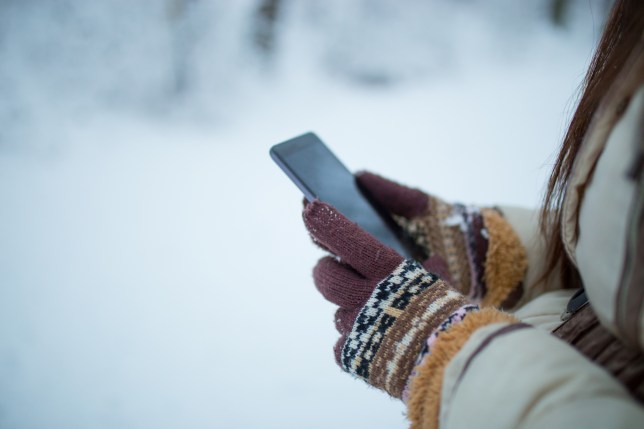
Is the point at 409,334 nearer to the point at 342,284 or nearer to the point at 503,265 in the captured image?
the point at 342,284

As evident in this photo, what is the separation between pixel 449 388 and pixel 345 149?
1.04 meters

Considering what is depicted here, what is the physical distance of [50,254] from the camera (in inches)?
41.3

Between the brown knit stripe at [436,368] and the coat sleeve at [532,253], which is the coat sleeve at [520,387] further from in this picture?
the coat sleeve at [532,253]

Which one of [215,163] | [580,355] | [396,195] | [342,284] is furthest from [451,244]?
[215,163]

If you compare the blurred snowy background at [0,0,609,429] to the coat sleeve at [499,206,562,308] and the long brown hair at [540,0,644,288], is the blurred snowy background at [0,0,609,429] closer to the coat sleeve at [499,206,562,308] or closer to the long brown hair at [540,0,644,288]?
the coat sleeve at [499,206,562,308]

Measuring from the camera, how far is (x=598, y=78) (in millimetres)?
466

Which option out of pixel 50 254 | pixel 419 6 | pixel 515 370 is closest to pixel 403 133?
pixel 419 6

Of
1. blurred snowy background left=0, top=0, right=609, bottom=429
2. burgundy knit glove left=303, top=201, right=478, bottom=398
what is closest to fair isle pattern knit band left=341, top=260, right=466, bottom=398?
burgundy knit glove left=303, top=201, right=478, bottom=398

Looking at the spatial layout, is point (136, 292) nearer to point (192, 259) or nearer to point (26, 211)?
point (192, 259)

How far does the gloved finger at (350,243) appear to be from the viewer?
0.54 meters

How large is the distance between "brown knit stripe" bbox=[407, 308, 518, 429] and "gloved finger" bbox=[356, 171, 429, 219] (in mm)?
333

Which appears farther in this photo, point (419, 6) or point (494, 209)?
point (419, 6)

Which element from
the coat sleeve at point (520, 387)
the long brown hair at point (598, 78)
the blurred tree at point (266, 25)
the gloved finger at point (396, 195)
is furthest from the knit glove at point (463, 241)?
the blurred tree at point (266, 25)

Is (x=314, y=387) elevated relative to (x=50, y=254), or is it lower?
lower
